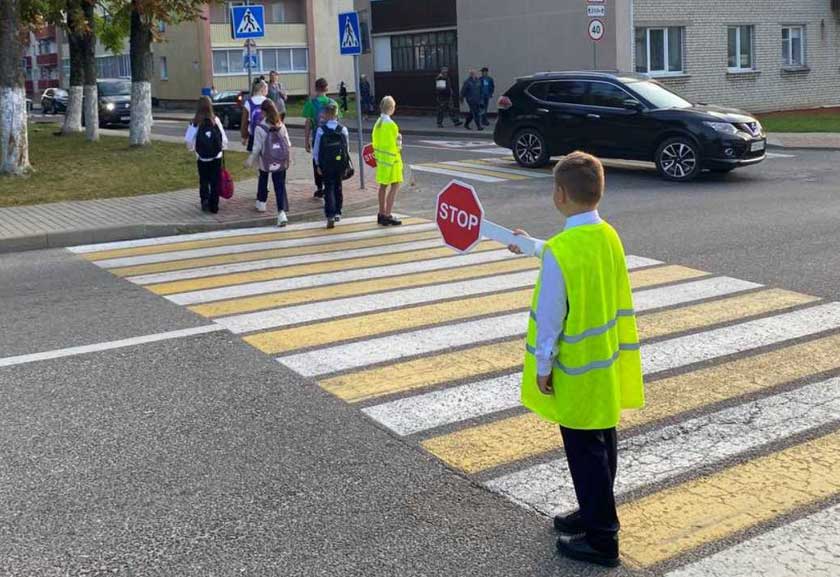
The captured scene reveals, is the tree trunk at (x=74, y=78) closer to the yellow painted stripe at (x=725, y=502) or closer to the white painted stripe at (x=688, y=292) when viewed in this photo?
the white painted stripe at (x=688, y=292)

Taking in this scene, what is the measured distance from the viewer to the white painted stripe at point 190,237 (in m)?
12.2

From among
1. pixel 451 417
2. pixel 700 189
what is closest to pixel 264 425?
pixel 451 417

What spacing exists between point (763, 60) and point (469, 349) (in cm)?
2915

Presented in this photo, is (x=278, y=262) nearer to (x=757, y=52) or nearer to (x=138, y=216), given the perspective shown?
(x=138, y=216)

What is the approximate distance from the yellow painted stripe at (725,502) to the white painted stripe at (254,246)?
7646mm

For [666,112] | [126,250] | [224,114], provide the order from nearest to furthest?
[126,250]
[666,112]
[224,114]

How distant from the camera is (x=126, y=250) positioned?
11914 mm

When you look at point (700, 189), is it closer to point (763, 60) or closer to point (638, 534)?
point (638, 534)

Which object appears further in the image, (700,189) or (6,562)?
(700,189)

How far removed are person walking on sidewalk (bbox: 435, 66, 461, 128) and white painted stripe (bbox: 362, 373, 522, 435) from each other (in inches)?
1006

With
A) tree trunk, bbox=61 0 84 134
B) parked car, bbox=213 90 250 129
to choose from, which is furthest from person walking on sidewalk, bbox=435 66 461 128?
tree trunk, bbox=61 0 84 134

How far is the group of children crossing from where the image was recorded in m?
12.8

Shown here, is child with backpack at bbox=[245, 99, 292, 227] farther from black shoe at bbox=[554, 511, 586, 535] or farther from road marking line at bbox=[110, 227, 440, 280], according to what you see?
black shoe at bbox=[554, 511, 586, 535]

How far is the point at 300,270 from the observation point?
10.2 meters
